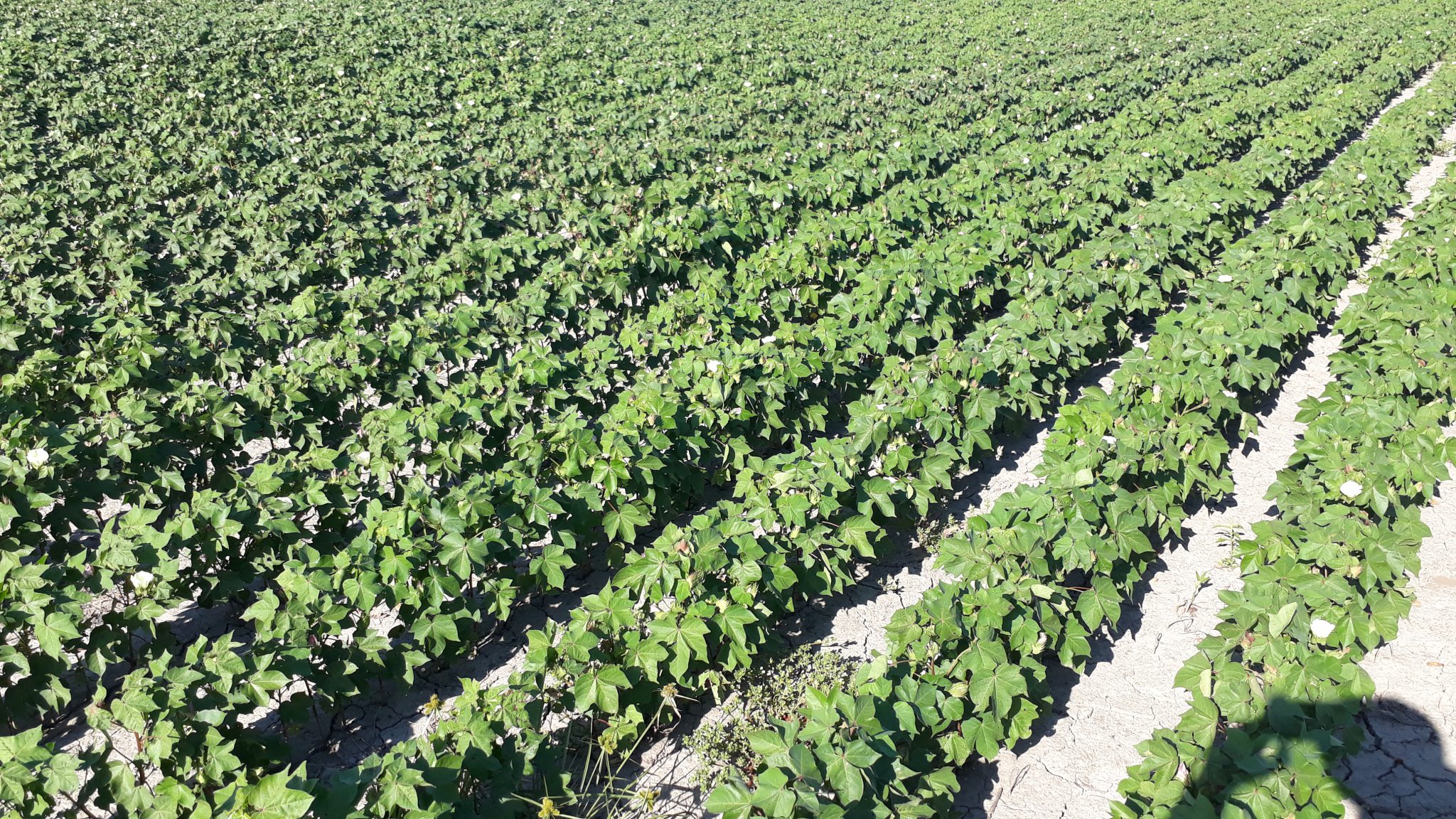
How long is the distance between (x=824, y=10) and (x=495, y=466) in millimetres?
21691

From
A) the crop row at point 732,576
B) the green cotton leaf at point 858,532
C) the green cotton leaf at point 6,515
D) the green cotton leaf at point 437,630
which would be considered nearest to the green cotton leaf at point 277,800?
the crop row at point 732,576

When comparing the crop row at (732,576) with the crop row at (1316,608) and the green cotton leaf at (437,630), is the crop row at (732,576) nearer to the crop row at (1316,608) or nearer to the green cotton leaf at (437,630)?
the green cotton leaf at (437,630)

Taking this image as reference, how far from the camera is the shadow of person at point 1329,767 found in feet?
8.82

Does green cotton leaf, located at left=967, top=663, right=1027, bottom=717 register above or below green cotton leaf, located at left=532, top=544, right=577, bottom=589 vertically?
below

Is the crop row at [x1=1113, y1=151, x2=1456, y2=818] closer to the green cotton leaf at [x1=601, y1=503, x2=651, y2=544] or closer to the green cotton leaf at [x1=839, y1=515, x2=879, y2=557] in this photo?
the green cotton leaf at [x1=839, y1=515, x2=879, y2=557]

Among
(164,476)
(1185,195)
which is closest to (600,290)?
(164,476)

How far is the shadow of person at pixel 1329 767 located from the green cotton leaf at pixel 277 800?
2.70 metres

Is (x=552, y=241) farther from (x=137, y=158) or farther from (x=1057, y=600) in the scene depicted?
(x=137, y=158)

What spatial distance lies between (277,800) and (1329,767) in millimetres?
3456

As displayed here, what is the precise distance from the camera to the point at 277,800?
2.43m

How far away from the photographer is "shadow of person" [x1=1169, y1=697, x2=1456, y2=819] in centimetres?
269

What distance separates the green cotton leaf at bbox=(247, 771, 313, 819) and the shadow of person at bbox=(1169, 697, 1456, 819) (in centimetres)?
270

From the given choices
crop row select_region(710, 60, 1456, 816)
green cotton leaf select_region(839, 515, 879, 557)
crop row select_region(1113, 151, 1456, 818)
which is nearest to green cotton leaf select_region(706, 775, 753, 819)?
crop row select_region(710, 60, 1456, 816)

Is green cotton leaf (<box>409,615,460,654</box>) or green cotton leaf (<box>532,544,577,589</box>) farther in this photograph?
green cotton leaf (<box>532,544,577,589</box>)
